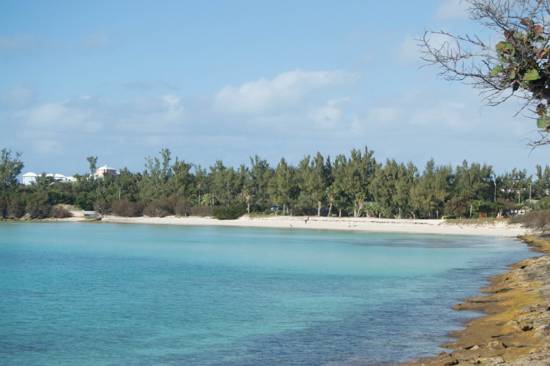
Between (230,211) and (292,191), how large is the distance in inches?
405

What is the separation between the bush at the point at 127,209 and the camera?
11875cm

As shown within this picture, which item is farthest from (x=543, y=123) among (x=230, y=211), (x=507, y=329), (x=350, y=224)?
(x=230, y=211)

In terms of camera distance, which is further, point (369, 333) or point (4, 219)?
point (4, 219)

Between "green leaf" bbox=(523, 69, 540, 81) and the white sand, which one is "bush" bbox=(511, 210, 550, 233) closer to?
the white sand

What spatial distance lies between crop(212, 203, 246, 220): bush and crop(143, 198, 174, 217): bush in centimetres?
1082

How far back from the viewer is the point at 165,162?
126m

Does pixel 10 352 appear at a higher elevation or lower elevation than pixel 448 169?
lower

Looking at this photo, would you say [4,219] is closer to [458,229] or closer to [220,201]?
[220,201]

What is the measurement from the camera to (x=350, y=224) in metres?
93.5

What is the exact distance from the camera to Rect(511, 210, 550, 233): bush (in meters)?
73.8

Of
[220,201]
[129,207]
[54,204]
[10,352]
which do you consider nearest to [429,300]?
[10,352]

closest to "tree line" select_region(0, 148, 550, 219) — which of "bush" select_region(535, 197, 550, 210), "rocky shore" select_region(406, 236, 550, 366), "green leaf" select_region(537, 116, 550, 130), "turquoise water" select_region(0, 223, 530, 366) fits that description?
"bush" select_region(535, 197, 550, 210)

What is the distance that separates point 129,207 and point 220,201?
16750 millimetres

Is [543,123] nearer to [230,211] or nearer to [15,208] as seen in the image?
[230,211]
